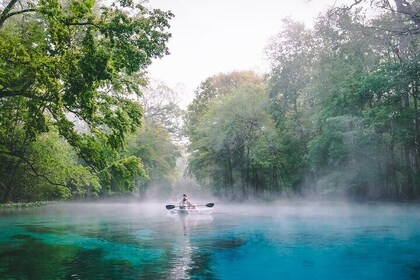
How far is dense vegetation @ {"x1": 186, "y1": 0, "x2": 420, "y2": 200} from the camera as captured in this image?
31453mm

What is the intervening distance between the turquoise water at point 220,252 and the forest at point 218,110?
10.0 ft

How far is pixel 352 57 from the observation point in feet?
117

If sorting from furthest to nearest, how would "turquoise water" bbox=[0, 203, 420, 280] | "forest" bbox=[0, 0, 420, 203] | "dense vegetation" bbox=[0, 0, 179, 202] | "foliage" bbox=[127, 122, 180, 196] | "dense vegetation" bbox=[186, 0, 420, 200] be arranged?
"foliage" bbox=[127, 122, 180, 196] < "dense vegetation" bbox=[186, 0, 420, 200] < "forest" bbox=[0, 0, 420, 203] < "dense vegetation" bbox=[0, 0, 179, 202] < "turquoise water" bbox=[0, 203, 420, 280]

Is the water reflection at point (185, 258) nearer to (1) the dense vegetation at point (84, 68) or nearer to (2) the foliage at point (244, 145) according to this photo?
(1) the dense vegetation at point (84, 68)

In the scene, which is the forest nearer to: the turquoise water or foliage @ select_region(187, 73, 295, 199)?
foliage @ select_region(187, 73, 295, 199)

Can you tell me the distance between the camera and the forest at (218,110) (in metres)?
14.5

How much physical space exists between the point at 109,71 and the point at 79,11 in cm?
206

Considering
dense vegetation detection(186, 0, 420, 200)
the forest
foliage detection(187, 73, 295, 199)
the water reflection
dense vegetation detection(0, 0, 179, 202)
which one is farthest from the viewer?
foliage detection(187, 73, 295, 199)

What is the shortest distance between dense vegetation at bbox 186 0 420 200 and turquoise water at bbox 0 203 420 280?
11.4m

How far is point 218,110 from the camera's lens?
165ft

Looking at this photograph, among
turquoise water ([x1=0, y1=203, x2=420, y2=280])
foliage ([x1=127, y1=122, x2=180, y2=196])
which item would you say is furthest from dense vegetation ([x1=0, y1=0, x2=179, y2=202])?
foliage ([x1=127, y1=122, x2=180, y2=196])

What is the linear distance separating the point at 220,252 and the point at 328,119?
2221 cm

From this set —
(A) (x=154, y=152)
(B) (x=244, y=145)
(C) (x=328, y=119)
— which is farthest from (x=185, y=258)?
(A) (x=154, y=152)

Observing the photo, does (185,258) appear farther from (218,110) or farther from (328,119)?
(218,110)
